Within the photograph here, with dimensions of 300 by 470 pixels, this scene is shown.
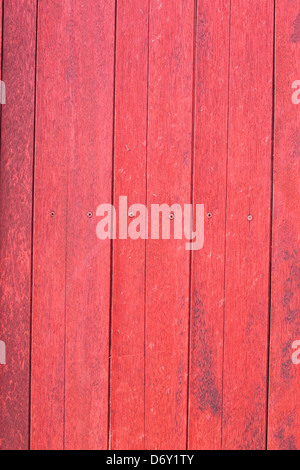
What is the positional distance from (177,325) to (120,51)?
0.76m

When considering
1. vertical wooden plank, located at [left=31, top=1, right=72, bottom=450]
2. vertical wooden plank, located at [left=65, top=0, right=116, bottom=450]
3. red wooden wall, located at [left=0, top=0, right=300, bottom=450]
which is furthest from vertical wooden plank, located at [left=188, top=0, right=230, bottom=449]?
vertical wooden plank, located at [left=31, top=1, right=72, bottom=450]

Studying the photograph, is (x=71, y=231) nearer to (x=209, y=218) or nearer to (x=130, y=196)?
(x=130, y=196)

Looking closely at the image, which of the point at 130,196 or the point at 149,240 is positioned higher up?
the point at 130,196

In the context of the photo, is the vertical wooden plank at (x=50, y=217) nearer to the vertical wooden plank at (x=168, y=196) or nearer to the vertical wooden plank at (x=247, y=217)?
the vertical wooden plank at (x=168, y=196)

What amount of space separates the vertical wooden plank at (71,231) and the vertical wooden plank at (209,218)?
24 centimetres

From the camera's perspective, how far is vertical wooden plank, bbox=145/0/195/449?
3.99 feet

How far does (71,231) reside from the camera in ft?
4.04

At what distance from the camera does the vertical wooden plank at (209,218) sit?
1212 millimetres

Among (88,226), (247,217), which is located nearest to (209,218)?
(247,217)

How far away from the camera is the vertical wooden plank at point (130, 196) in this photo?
48.1 inches

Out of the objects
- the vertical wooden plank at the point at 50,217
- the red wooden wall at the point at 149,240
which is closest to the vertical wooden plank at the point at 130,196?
the red wooden wall at the point at 149,240

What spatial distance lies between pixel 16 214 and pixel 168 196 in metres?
0.42

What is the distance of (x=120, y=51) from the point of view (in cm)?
122

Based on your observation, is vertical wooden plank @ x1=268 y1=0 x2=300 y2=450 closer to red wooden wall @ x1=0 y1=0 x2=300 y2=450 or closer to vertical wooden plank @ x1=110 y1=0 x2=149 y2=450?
red wooden wall @ x1=0 y1=0 x2=300 y2=450
